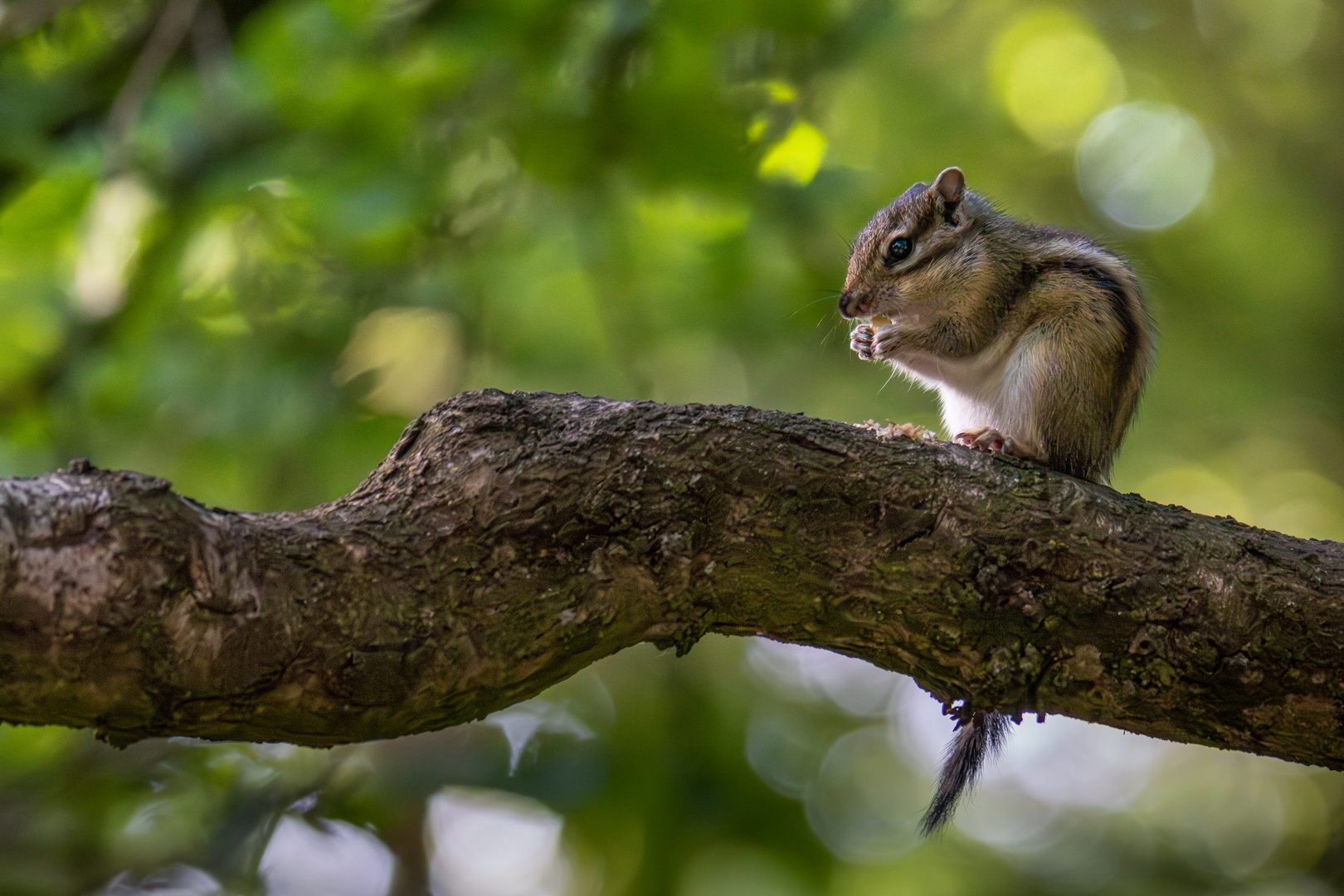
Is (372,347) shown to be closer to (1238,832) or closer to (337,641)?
(337,641)

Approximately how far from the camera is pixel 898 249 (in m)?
3.82

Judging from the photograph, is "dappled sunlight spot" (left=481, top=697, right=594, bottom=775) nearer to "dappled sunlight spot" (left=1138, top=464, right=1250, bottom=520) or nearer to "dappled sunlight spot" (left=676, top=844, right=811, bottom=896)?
"dappled sunlight spot" (left=676, top=844, right=811, bottom=896)

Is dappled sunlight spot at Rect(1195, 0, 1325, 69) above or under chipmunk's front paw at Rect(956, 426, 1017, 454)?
above

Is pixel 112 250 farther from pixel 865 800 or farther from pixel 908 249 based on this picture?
pixel 865 800

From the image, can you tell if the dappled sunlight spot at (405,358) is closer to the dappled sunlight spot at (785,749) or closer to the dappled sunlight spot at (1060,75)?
the dappled sunlight spot at (785,749)

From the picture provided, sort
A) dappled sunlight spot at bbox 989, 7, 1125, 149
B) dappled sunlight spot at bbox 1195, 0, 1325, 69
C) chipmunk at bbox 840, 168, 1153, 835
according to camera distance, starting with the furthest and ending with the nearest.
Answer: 1. dappled sunlight spot at bbox 1195, 0, 1325, 69
2. dappled sunlight spot at bbox 989, 7, 1125, 149
3. chipmunk at bbox 840, 168, 1153, 835

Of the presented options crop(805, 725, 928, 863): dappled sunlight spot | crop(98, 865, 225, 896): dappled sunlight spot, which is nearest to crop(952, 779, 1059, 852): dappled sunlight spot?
crop(805, 725, 928, 863): dappled sunlight spot

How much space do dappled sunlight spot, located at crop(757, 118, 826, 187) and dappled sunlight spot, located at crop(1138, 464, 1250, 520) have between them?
3.55m

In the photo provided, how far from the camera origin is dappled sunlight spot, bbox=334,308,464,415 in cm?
404

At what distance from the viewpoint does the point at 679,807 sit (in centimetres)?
408

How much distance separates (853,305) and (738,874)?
7.31ft

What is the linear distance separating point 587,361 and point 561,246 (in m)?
0.45

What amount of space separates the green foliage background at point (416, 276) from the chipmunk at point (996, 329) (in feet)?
1.00

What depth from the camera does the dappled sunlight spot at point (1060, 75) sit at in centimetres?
630
